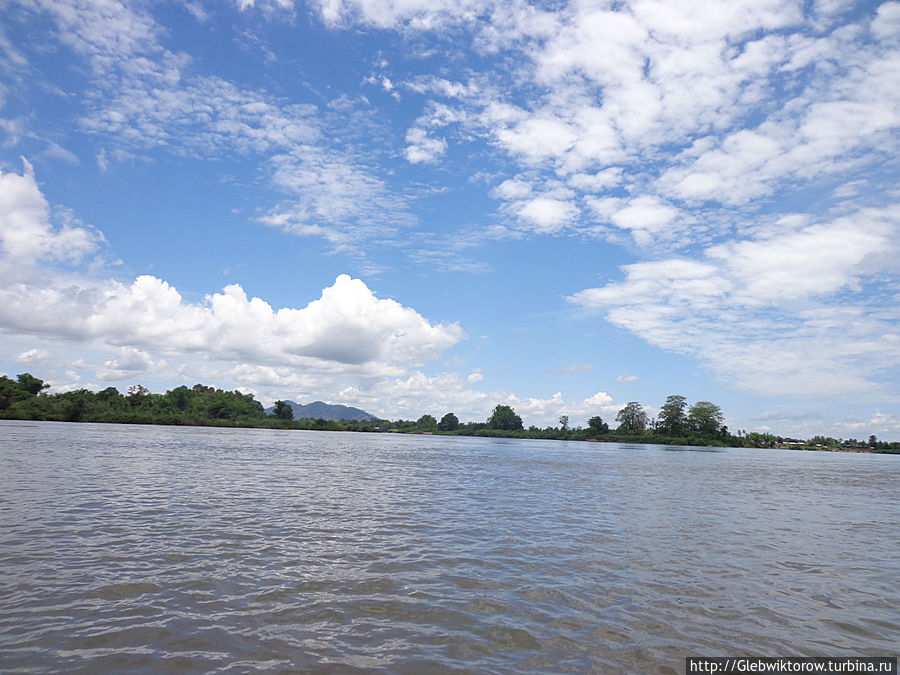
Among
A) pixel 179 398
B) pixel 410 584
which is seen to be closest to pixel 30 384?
pixel 179 398

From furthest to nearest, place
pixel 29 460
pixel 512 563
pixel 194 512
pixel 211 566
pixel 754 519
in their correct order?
pixel 29 460
pixel 754 519
pixel 194 512
pixel 512 563
pixel 211 566

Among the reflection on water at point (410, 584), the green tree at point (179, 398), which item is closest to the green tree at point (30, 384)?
the green tree at point (179, 398)

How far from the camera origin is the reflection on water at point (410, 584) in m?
7.64

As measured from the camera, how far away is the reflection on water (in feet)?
25.1

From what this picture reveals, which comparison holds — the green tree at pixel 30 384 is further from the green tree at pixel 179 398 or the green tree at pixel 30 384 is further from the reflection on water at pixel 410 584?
the reflection on water at pixel 410 584

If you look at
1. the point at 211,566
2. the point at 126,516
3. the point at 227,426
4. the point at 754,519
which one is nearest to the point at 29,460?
the point at 126,516

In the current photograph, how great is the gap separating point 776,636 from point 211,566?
11910 mm

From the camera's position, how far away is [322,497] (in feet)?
77.7

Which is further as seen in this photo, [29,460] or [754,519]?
[29,460]

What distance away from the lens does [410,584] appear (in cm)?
1097

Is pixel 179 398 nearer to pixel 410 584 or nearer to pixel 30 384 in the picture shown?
pixel 30 384

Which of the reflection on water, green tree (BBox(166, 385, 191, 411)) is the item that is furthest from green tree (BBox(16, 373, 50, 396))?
the reflection on water

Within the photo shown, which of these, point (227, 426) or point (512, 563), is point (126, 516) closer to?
point (512, 563)

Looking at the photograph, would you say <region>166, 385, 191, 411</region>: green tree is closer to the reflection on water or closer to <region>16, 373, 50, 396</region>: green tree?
<region>16, 373, 50, 396</region>: green tree
